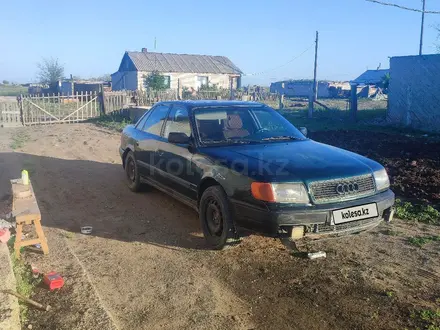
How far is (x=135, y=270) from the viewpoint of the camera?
4.15 m

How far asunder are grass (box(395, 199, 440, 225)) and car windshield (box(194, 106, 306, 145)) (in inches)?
72.9

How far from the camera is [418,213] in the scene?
5852mm

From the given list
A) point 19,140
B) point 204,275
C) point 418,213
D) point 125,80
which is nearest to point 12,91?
point 125,80

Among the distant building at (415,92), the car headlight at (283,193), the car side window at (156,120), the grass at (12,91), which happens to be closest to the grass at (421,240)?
the car headlight at (283,193)

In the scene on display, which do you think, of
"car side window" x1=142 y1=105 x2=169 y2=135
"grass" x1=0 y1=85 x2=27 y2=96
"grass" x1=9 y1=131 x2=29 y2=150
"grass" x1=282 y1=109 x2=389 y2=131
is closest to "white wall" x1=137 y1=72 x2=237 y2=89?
"grass" x1=0 y1=85 x2=27 y2=96

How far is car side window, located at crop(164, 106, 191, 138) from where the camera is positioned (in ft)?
17.5

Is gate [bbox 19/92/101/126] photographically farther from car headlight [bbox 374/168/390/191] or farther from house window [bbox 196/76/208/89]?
house window [bbox 196/76/208/89]

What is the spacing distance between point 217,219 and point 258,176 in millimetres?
847

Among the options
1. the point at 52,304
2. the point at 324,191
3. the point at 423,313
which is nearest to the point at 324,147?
the point at 324,191

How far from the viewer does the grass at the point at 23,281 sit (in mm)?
3299

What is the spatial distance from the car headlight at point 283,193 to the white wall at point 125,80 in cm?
3839

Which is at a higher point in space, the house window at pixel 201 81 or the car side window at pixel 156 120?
the house window at pixel 201 81

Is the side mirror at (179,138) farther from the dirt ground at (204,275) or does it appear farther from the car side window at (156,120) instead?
the dirt ground at (204,275)

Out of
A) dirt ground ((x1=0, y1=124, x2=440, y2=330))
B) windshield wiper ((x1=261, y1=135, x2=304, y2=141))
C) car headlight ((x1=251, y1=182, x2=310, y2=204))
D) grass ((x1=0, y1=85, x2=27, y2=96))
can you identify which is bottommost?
dirt ground ((x1=0, y1=124, x2=440, y2=330))
